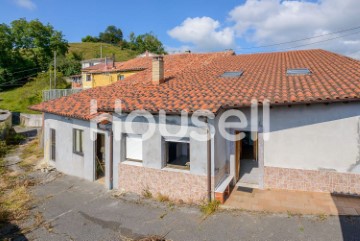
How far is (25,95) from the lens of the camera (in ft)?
139

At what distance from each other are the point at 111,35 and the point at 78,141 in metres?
117

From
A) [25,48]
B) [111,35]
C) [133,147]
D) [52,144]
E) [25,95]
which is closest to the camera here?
[133,147]

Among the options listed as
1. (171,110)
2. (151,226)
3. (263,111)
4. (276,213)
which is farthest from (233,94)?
(151,226)

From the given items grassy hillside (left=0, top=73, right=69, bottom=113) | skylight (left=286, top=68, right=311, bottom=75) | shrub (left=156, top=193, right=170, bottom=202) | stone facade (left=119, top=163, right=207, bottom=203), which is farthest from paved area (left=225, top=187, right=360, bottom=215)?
grassy hillside (left=0, top=73, right=69, bottom=113)

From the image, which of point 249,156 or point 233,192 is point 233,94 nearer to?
point 233,192

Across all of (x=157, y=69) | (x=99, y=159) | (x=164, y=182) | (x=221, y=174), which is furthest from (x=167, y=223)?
(x=157, y=69)

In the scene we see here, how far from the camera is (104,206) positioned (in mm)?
9000

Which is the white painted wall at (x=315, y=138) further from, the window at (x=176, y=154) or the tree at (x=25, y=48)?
the tree at (x=25, y=48)

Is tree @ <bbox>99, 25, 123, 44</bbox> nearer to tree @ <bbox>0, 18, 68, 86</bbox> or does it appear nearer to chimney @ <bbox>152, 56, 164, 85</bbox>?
tree @ <bbox>0, 18, 68, 86</bbox>

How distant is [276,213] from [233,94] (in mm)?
4507

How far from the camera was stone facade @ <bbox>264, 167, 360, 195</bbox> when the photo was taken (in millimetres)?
8695

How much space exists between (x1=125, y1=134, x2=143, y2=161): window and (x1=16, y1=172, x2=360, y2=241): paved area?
1.60 meters

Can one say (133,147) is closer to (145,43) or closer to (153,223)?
(153,223)

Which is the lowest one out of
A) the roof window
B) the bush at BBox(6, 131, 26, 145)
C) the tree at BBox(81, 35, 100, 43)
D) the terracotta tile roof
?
the bush at BBox(6, 131, 26, 145)
